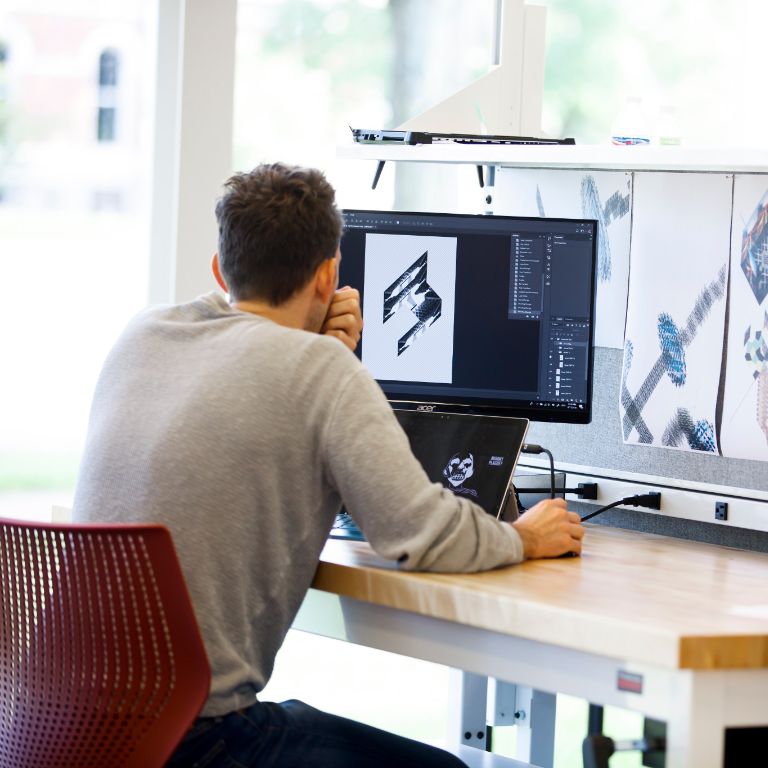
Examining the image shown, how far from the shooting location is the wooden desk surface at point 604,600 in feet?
3.90

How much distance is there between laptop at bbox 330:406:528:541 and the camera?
1.71m

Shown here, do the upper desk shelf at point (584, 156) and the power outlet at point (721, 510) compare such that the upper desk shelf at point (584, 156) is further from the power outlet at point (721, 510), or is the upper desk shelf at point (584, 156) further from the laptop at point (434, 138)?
the power outlet at point (721, 510)

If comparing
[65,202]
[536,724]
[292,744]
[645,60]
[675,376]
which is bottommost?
[536,724]

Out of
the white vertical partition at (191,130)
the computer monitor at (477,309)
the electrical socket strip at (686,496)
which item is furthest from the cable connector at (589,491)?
the white vertical partition at (191,130)

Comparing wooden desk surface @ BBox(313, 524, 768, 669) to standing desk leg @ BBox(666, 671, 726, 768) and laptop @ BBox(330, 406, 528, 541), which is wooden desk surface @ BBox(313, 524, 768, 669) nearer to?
standing desk leg @ BBox(666, 671, 726, 768)

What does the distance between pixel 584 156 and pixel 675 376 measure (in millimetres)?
359

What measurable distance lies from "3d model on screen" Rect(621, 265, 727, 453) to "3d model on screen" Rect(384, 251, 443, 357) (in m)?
0.32

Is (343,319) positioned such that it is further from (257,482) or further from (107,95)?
(107,95)

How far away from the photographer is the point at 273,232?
4.76 ft

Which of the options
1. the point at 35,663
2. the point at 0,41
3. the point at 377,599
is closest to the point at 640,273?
the point at 377,599

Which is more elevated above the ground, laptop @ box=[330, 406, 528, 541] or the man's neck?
the man's neck

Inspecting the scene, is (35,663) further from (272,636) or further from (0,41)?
(0,41)

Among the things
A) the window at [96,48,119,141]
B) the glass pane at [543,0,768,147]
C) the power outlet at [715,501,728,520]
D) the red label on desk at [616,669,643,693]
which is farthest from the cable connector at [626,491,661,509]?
the glass pane at [543,0,768,147]

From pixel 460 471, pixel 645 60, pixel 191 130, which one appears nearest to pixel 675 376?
pixel 460 471
